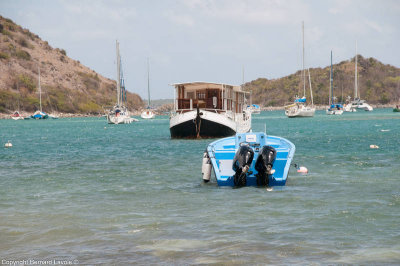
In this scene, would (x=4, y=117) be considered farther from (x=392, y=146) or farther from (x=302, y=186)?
(x=302, y=186)

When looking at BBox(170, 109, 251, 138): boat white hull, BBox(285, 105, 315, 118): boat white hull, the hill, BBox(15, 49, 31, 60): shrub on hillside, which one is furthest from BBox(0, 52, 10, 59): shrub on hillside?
BBox(170, 109, 251, 138): boat white hull

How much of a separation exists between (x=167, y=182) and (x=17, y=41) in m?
156

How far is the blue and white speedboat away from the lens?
1566 cm

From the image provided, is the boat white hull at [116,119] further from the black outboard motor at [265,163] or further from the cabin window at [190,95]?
the black outboard motor at [265,163]

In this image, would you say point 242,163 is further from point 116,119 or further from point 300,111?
point 300,111

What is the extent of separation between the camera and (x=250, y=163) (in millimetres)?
15680

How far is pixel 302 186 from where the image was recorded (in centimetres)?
1680

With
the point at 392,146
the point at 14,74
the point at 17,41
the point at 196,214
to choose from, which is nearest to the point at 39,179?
the point at 196,214

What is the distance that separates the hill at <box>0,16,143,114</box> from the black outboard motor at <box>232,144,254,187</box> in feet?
434

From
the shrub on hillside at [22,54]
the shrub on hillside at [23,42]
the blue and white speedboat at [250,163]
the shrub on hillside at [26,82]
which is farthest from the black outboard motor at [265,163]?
the shrub on hillside at [23,42]

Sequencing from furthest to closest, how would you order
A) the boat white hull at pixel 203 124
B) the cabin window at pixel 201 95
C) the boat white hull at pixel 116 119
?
the boat white hull at pixel 116 119
the cabin window at pixel 201 95
the boat white hull at pixel 203 124

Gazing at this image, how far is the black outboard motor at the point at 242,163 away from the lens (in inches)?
613

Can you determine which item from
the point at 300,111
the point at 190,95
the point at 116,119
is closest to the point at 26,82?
the point at 116,119

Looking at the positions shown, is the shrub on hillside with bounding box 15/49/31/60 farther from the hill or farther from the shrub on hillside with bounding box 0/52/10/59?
the shrub on hillside with bounding box 0/52/10/59
